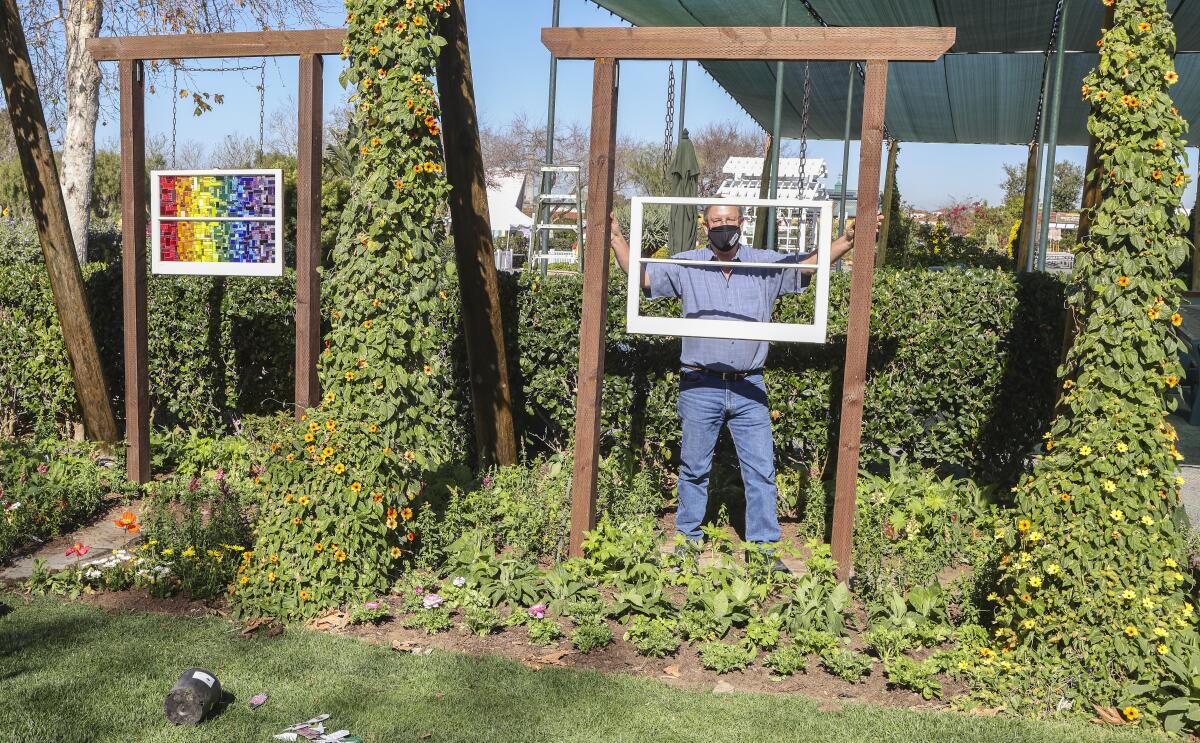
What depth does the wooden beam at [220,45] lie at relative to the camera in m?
5.55

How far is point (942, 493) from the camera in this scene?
549 centimetres

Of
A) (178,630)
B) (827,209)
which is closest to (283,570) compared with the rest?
(178,630)

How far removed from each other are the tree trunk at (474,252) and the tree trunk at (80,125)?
7.86m

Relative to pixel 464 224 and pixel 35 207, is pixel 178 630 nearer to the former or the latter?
pixel 464 224

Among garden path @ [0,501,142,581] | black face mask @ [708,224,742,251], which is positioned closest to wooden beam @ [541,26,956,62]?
black face mask @ [708,224,742,251]

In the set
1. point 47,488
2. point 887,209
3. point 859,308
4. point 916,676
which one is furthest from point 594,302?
point 887,209

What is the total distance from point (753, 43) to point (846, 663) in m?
2.65

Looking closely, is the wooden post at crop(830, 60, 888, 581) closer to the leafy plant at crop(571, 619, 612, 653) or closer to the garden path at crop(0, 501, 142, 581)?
the leafy plant at crop(571, 619, 612, 653)

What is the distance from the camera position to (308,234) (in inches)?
223

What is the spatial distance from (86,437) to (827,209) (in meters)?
5.30

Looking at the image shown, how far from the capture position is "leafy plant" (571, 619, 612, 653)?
4094 millimetres

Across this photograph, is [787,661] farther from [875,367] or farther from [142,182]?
[142,182]

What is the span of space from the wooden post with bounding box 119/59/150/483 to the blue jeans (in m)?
3.49

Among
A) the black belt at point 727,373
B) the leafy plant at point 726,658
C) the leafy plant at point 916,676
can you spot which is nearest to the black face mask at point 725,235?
the black belt at point 727,373
